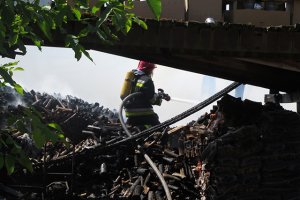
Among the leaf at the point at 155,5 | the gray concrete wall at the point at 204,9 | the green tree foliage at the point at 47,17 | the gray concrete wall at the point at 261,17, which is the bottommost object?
the gray concrete wall at the point at 261,17

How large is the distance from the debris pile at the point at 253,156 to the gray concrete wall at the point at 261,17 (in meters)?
1.79

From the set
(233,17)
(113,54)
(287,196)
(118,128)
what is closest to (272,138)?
(287,196)

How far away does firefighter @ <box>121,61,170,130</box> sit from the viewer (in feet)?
41.9

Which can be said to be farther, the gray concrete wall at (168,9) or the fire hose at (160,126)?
the fire hose at (160,126)

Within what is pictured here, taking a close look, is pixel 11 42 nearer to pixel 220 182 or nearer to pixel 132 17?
pixel 132 17

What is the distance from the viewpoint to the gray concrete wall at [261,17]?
8547 millimetres

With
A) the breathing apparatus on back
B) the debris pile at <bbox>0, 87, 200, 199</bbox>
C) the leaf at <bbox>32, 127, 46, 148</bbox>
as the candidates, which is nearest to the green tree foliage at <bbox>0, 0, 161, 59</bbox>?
Answer: the leaf at <bbox>32, 127, 46, 148</bbox>

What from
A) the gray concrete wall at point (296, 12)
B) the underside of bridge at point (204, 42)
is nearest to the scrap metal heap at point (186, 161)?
the underside of bridge at point (204, 42)

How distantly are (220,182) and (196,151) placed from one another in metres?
1.80

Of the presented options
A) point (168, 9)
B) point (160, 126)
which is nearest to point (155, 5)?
point (168, 9)

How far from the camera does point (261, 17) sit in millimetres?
8555

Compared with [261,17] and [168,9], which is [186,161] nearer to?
[261,17]

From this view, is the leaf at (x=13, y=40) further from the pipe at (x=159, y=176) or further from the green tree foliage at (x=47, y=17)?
the pipe at (x=159, y=176)

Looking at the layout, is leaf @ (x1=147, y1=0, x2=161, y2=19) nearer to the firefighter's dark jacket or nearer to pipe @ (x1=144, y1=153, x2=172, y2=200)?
pipe @ (x1=144, y1=153, x2=172, y2=200)
